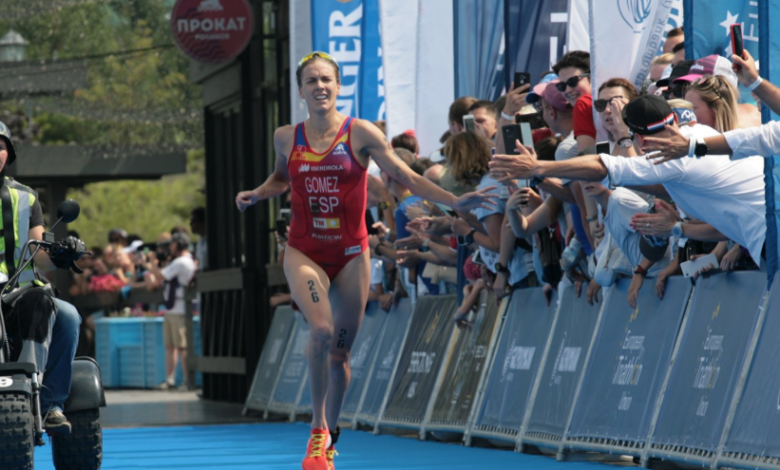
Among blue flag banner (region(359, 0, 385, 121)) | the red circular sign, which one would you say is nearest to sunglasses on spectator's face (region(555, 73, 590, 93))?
blue flag banner (region(359, 0, 385, 121))

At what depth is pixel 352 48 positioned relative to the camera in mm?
16141

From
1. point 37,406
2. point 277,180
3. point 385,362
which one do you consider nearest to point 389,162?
point 277,180

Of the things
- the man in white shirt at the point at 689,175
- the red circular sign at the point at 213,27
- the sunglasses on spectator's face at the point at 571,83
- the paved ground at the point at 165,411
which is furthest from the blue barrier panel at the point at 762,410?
the red circular sign at the point at 213,27

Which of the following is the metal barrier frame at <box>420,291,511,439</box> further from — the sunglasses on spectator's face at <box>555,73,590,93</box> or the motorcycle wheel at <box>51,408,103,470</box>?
the motorcycle wheel at <box>51,408,103,470</box>

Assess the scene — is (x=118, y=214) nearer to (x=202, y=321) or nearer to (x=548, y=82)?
(x=202, y=321)

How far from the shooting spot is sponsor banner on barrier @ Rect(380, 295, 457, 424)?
1333 centimetres

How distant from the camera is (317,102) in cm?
925

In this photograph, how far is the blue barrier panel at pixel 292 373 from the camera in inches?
686

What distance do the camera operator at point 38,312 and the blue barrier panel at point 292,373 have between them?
8.32m

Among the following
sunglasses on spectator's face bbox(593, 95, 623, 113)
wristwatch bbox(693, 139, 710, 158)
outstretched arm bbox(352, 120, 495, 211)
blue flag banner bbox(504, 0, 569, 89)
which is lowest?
outstretched arm bbox(352, 120, 495, 211)

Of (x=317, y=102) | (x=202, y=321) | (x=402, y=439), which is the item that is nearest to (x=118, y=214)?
(x=202, y=321)

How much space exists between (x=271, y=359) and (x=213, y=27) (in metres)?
4.40

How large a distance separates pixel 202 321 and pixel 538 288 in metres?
11.9

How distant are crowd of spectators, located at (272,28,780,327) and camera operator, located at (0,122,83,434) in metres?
2.70
